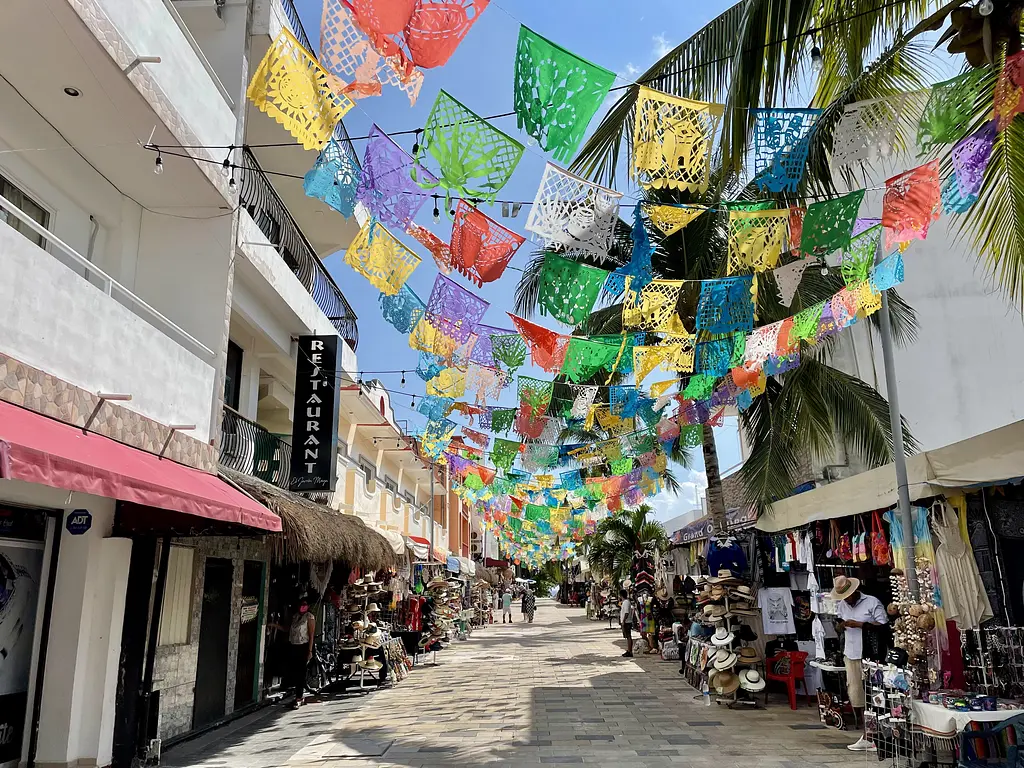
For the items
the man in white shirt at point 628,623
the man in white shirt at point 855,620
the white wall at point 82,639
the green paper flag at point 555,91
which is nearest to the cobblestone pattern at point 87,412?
the white wall at point 82,639

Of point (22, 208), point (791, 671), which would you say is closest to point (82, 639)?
point (22, 208)

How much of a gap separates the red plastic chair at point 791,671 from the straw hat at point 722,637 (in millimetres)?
695

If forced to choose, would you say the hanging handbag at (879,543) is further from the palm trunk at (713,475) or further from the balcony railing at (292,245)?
the balcony railing at (292,245)

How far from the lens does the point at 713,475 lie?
14.9 metres

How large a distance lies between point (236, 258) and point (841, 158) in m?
8.29

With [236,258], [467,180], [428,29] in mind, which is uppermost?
[236,258]

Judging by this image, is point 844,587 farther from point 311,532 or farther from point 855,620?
point 311,532

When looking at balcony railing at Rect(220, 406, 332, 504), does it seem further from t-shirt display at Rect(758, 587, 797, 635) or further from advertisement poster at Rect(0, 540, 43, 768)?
t-shirt display at Rect(758, 587, 797, 635)

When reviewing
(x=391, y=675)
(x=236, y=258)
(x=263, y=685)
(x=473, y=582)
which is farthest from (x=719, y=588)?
(x=473, y=582)

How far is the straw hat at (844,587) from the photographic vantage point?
8711mm

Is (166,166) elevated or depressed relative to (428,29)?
elevated

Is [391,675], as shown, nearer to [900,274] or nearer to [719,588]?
[719,588]

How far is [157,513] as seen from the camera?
8344 millimetres

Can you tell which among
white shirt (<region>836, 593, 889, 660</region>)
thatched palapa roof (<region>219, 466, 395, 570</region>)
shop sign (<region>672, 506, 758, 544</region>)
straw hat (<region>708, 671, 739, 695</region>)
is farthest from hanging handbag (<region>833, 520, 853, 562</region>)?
thatched palapa roof (<region>219, 466, 395, 570</region>)
